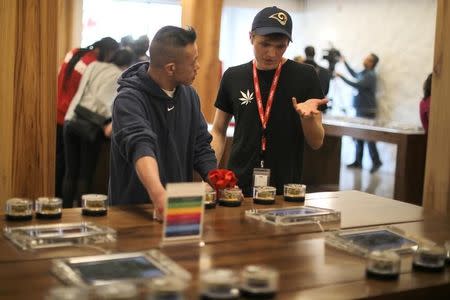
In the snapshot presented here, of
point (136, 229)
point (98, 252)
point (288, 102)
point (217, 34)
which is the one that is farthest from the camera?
point (217, 34)

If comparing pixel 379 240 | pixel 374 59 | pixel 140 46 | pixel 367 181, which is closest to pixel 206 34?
pixel 140 46

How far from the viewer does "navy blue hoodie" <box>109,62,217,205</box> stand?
7.77ft

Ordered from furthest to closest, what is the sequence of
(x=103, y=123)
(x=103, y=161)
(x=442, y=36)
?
(x=103, y=161) < (x=103, y=123) < (x=442, y=36)

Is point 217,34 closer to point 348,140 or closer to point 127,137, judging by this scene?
point 127,137

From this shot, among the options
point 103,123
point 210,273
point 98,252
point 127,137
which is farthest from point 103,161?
point 210,273

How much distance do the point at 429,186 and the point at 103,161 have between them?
9.54 feet

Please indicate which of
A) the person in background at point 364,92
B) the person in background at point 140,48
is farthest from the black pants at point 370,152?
the person in background at point 140,48

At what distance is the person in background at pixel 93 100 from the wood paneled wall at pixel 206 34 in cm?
120

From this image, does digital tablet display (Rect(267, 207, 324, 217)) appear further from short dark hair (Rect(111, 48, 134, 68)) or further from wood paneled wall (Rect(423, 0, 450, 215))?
short dark hair (Rect(111, 48, 134, 68))

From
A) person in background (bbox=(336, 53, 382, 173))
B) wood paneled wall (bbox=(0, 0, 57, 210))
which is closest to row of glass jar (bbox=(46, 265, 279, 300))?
wood paneled wall (bbox=(0, 0, 57, 210))

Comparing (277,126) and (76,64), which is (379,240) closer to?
(277,126)

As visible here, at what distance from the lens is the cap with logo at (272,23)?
9.45 ft

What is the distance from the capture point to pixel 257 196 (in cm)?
254

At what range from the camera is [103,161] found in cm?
554
